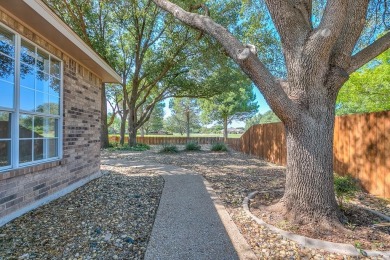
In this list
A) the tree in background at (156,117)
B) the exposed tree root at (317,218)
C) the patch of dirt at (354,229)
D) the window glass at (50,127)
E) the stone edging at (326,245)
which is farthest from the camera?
the tree in background at (156,117)

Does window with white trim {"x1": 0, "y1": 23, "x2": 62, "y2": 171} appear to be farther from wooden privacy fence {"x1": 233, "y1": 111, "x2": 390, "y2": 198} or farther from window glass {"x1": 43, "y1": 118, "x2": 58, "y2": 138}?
wooden privacy fence {"x1": 233, "y1": 111, "x2": 390, "y2": 198}

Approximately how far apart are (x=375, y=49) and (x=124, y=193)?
4759 millimetres

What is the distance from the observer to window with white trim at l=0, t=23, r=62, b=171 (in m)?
3.16

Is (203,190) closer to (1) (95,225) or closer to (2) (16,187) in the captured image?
(1) (95,225)

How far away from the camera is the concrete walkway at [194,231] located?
8.16ft

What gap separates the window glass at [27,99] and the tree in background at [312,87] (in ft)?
10.4

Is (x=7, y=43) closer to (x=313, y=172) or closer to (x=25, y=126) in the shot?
(x=25, y=126)

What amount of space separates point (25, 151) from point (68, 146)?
1.04 m

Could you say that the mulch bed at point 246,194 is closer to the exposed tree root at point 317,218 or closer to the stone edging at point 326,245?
the stone edging at point 326,245

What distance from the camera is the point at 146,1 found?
1178 centimetres

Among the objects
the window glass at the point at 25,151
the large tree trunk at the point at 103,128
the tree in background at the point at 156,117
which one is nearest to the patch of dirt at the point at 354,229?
the window glass at the point at 25,151

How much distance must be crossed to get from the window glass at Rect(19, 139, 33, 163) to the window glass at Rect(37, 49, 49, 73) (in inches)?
47.7

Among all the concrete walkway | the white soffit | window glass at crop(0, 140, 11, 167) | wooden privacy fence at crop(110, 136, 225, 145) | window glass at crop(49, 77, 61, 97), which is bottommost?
the concrete walkway

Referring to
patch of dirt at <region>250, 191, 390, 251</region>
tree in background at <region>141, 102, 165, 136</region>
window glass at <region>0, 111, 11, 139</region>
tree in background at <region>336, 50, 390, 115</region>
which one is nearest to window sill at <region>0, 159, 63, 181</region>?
window glass at <region>0, 111, 11, 139</region>
